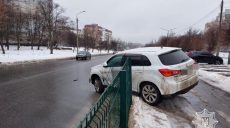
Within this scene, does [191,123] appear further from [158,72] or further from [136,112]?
[158,72]

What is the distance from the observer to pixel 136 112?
5605 millimetres

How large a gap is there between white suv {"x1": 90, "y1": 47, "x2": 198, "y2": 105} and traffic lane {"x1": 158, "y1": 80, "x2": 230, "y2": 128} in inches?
18.4

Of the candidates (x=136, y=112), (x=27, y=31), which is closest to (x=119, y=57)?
(x=136, y=112)

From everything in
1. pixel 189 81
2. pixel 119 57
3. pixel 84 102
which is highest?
pixel 119 57

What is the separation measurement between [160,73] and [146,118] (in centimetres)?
180

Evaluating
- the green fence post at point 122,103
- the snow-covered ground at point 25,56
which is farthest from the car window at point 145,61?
the snow-covered ground at point 25,56

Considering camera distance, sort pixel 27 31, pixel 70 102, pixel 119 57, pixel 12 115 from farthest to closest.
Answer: pixel 27 31, pixel 119 57, pixel 70 102, pixel 12 115

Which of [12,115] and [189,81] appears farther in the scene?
[189,81]

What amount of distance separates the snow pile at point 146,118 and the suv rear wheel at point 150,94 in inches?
26.3

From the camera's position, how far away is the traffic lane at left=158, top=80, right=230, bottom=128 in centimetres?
608

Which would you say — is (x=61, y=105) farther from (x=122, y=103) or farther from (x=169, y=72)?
(x=122, y=103)

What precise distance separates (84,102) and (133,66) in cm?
199

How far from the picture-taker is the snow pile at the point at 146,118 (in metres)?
4.89

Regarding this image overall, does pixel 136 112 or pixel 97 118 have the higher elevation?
pixel 97 118
